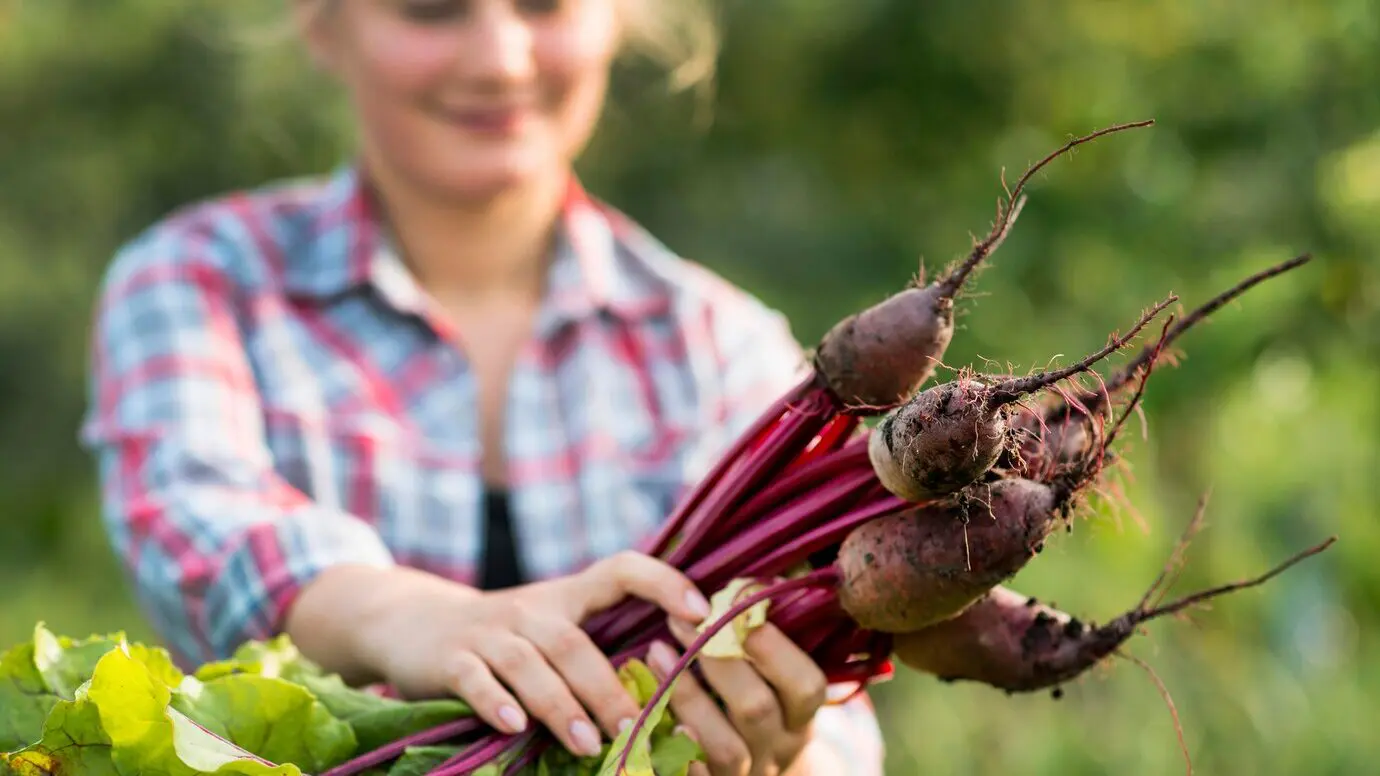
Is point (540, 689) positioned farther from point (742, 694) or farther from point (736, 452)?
point (736, 452)

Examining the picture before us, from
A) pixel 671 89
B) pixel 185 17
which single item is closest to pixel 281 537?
pixel 671 89

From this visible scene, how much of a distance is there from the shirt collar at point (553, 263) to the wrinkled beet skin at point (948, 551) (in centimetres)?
91

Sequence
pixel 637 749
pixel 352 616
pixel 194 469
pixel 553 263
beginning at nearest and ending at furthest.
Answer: pixel 637 749
pixel 352 616
pixel 194 469
pixel 553 263

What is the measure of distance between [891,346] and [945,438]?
0.56 ft

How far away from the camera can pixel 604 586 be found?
1264 millimetres

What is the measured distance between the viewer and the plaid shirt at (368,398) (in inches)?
62.4

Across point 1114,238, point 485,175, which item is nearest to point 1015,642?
point 485,175

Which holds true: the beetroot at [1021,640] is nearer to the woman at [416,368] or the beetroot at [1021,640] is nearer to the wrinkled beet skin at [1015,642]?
the wrinkled beet skin at [1015,642]

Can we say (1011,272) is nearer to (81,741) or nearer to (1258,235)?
(1258,235)

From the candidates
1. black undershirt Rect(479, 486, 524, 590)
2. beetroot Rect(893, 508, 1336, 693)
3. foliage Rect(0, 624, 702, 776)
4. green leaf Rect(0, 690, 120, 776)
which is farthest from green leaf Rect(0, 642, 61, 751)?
beetroot Rect(893, 508, 1336, 693)

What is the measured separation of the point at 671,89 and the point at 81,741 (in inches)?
63.4

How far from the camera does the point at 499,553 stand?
1.85 m

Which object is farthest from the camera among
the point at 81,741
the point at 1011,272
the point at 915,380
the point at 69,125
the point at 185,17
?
the point at 69,125

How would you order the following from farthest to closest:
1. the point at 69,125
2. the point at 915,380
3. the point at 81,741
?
1. the point at 69,125
2. the point at 915,380
3. the point at 81,741
